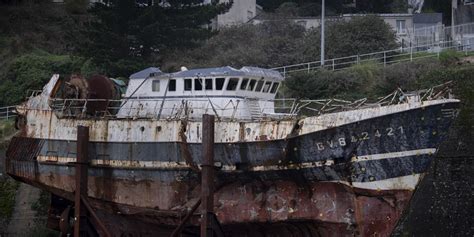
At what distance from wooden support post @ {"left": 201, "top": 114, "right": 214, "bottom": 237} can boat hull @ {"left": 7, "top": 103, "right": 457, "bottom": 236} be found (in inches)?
44.3

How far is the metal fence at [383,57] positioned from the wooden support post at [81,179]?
13.8 meters

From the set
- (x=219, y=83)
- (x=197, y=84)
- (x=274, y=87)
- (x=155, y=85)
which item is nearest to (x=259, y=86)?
(x=274, y=87)

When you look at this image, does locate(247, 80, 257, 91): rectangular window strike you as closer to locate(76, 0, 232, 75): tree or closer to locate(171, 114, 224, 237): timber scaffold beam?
locate(171, 114, 224, 237): timber scaffold beam

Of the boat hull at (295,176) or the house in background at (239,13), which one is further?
the house in background at (239,13)

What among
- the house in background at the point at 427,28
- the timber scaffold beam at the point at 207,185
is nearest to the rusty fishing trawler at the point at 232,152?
the timber scaffold beam at the point at 207,185

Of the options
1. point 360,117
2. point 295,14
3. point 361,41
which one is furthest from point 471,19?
point 360,117

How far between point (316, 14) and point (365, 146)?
29.4 metres

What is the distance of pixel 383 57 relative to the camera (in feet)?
127

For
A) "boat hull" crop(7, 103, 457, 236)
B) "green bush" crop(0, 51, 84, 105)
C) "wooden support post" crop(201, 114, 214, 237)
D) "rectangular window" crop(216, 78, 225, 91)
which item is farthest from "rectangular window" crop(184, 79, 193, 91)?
"green bush" crop(0, 51, 84, 105)

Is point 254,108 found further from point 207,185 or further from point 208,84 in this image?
point 207,185

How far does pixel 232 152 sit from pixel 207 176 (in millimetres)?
1486

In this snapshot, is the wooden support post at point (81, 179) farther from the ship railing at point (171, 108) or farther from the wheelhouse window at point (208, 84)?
the wheelhouse window at point (208, 84)

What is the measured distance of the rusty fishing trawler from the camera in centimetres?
2353

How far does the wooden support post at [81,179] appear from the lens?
25984mm
